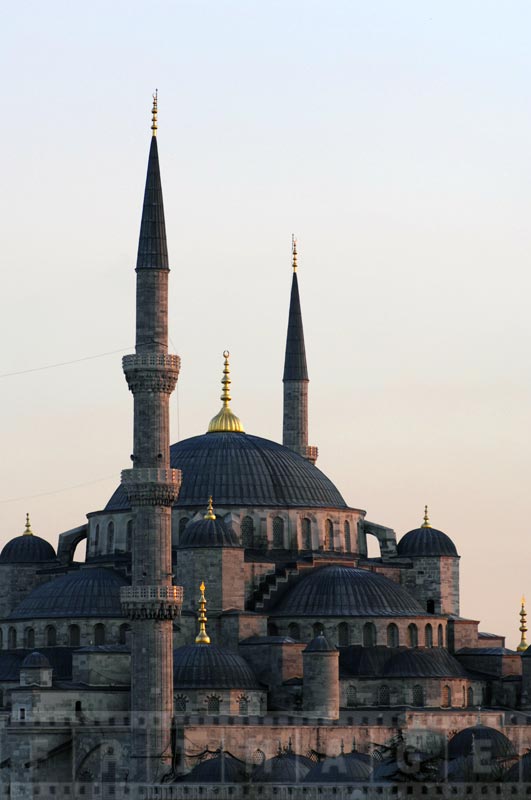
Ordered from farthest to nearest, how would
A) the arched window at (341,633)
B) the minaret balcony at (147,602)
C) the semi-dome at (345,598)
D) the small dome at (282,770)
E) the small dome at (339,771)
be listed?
the semi-dome at (345,598) → the arched window at (341,633) → the minaret balcony at (147,602) → the small dome at (282,770) → the small dome at (339,771)

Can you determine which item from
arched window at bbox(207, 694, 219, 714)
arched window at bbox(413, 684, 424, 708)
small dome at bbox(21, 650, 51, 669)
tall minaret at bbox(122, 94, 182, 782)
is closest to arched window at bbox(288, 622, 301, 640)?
arched window at bbox(413, 684, 424, 708)

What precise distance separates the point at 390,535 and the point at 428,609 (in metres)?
3.64

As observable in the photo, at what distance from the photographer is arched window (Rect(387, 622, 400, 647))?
81.1m

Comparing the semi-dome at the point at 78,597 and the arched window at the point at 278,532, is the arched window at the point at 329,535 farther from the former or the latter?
the semi-dome at the point at 78,597

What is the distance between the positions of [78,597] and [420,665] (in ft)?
34.8

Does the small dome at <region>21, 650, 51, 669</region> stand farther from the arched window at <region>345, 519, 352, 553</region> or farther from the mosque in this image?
the arched window at <region>345, 519, 352, 553</region>

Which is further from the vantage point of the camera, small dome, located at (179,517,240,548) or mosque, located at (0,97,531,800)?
small dome, located at (179,517,240,548)

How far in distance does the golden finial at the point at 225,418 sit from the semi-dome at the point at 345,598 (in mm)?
8598

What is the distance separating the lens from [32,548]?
291 ft

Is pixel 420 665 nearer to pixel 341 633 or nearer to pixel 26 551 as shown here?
pixel 341 633

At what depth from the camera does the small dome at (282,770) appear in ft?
234

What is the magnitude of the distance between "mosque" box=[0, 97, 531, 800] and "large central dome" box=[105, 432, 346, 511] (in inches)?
2.8

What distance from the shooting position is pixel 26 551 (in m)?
88.6

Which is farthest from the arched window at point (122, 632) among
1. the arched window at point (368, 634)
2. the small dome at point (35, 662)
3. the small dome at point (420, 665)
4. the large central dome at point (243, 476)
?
the small dome at point (420, 665)
